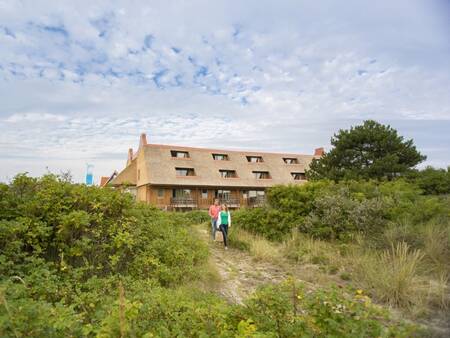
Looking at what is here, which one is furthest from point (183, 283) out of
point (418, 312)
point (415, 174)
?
point (415, 174)

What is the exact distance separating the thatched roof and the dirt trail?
21.7 metres

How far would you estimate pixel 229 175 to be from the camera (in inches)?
1364

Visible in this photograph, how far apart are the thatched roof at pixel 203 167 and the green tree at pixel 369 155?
8061 millimetres

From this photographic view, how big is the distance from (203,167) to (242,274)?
2651 cm

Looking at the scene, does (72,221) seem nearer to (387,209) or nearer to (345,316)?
(345,316)

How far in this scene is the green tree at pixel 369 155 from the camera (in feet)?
79.3

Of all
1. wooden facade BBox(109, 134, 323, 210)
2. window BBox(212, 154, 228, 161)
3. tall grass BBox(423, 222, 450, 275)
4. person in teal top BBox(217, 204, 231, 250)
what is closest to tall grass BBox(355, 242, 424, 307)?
tall grass BBox(423, 222, 450, 275)

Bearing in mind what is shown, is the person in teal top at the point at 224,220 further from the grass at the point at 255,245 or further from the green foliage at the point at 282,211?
the green foliage at the point at 282,211

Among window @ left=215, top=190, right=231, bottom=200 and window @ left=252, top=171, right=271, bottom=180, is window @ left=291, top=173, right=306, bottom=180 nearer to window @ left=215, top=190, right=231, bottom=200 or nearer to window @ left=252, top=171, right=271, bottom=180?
window @ left=252, top=171, right=271, bottom=180

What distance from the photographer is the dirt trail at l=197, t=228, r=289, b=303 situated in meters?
5.52

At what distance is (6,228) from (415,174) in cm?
2550

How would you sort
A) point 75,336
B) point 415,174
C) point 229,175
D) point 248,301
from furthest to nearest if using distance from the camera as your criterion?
point 229,175 < point 415,174 < point 248,301 < point 75,336

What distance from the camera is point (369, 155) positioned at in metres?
25.2

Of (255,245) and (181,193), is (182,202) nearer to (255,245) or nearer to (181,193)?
(181,193)
